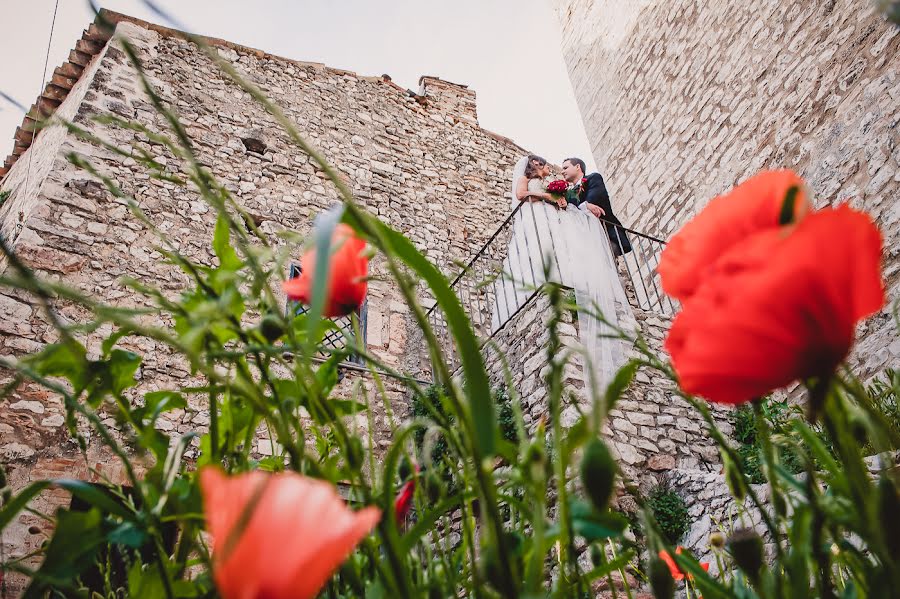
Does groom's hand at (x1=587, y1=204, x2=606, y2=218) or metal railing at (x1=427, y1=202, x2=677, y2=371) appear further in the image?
groom's hand at (x1=587, y1=204, x2=606, y2=218)

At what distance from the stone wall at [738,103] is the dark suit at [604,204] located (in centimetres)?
49

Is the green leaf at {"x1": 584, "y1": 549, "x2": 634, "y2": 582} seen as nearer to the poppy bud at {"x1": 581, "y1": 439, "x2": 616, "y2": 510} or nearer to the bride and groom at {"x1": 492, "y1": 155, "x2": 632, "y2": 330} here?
the poppy bud at {"x1": 581, "y1": 439, "x2": 616, "y2": 510}

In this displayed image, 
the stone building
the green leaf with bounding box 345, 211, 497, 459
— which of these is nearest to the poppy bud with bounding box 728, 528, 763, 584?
the green leaf with bounding box 345, 211, 497, 459

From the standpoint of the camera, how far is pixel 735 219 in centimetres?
37

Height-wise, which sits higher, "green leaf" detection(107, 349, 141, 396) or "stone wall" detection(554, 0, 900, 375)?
"stone wall" detection(554, 0, 900, 375)

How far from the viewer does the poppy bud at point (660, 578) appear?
16.9 inches

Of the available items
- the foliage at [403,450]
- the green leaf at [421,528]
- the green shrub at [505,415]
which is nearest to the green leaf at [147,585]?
the foliage at [403,450]

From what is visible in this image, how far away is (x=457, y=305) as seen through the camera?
344mm

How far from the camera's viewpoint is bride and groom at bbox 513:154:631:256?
4.86 meters

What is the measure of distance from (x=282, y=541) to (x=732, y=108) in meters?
5.44

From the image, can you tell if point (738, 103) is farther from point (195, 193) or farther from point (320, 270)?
point (320, 270)

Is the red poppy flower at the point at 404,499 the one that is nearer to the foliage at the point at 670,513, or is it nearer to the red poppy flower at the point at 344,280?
the red poppy flower at the point at 344,280

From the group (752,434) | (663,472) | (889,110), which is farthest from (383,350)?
(889,110)

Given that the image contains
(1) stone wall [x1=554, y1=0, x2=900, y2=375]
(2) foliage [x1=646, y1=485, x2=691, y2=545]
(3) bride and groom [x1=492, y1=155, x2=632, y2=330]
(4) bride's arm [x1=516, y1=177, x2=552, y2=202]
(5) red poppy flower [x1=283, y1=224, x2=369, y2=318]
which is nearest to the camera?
(5) red poppy flower [x1=283, y1=224, x2=369, y2=318]
